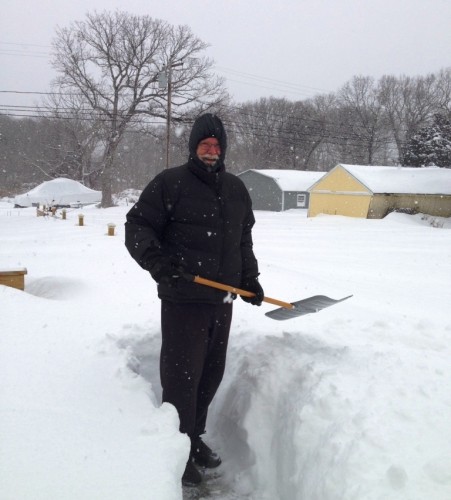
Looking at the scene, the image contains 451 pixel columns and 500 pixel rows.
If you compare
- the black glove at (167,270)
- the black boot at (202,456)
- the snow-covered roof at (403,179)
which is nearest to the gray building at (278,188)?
the snow-covered roof at (403,179)

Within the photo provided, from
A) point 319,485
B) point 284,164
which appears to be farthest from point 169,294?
point 284,164

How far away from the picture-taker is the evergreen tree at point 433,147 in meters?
35.7

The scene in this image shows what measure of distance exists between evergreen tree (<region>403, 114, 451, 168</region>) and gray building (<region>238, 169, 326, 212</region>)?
335 inches

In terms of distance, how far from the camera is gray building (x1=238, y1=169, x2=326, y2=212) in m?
35.6

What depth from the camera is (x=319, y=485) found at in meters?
2.18

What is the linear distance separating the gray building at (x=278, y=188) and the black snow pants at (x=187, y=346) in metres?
33.3

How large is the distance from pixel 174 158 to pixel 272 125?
50.5ft

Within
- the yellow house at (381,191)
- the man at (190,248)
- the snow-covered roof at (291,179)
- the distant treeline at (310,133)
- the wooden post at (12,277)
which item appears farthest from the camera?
the distant treeline at (310,133)

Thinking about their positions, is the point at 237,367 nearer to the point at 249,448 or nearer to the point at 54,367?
the point at 249,448

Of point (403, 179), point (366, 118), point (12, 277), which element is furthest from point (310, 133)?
point (12, 277)

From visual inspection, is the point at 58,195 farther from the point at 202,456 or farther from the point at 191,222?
the point at 191,222

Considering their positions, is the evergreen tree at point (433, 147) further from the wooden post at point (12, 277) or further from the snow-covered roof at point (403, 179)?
the wooden post at point (12, 277)

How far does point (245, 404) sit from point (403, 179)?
1054 inches

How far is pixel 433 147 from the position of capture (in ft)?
119
